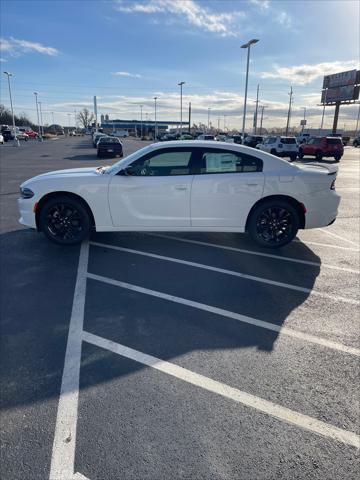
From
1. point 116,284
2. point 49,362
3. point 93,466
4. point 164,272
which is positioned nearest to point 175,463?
point 93,466

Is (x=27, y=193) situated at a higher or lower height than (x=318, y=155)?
higher

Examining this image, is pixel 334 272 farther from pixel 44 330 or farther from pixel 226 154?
pixel 44 330

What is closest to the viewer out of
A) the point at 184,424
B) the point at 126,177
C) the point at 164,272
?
the point at 184,424

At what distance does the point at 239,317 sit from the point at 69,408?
1.86 m

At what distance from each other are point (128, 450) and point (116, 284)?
2330 mm

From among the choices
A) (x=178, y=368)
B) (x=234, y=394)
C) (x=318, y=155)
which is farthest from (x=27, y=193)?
(x=318, y=155)

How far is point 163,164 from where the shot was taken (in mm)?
5316

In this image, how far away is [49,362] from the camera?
2773 millimetres

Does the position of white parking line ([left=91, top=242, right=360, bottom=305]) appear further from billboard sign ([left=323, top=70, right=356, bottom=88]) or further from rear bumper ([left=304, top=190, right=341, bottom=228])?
billboard sign ([left=323, top=70, right=356, bottom=88])

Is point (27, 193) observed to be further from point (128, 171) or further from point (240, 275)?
point (240, 275)

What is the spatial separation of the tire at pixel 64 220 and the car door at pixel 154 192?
20.2 inches

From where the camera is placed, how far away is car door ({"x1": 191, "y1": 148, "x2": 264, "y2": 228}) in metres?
5.26

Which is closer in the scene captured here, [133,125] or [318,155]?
[318,155]

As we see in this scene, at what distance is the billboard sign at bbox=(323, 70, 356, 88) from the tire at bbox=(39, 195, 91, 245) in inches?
2258
